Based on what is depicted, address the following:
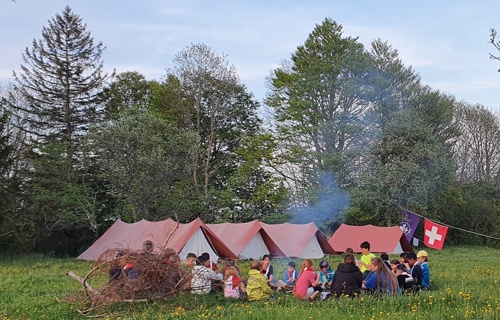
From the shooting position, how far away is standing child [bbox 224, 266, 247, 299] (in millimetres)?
10945

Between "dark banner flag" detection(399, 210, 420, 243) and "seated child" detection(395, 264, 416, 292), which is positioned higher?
"dark banner flag" detection(399, 210, 420, 243)

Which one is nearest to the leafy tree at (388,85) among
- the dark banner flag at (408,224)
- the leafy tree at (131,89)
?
the dark banner flag at (408,224)

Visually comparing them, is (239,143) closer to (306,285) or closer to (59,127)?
(59,127)

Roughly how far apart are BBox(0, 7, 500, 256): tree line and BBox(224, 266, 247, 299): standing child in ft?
57.6

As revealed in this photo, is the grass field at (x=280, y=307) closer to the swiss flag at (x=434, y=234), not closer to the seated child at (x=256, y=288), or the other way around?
the seated child at (x=256, y=288)

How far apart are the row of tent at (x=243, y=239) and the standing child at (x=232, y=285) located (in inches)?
398

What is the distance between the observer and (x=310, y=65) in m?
34.1

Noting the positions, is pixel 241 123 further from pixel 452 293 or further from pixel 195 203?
pixel 452 293

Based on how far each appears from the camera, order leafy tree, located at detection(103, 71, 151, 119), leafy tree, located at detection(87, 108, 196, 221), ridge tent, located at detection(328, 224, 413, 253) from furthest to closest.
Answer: leafy tree, located at detection(103, 71, 151, 119)
ridge tent, located at detection(328, 224, 413, 253)
leafy tree, located at detection(87, 108, 196, 221)

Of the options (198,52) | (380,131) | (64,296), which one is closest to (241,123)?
(198,52)

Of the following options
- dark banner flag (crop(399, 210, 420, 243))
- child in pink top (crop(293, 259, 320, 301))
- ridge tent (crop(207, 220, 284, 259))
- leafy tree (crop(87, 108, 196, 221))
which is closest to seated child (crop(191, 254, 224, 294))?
child in pink top (crop(293, 259, 320, 301))

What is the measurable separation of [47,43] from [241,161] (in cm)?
1470

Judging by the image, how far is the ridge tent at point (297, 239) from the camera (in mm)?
25469

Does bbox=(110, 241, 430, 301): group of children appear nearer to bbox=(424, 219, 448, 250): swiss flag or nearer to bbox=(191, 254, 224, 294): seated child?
bbox=(191, 254, 224, 294): seated child
